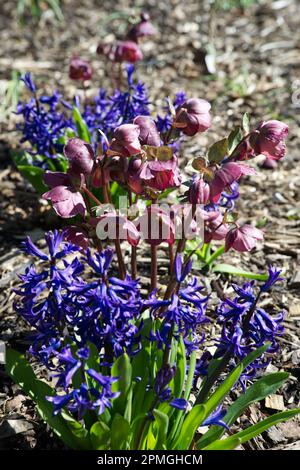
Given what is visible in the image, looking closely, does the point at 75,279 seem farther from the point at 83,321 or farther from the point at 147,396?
the point at 147,396

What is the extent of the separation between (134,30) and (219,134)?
95 centimetres

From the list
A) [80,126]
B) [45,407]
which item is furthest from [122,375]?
[80,126]

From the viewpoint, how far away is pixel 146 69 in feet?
16.5

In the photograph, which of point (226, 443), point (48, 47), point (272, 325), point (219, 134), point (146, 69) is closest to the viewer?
point (226, 443)

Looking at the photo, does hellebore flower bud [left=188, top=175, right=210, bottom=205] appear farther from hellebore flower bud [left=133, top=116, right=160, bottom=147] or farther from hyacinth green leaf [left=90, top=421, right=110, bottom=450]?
hyacinth green leaf [left=90, top=421, right=110, bottom=450]

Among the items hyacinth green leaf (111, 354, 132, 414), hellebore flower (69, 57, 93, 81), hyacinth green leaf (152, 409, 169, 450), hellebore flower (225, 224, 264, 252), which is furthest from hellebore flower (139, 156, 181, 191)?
hellebore flower (69, 57, 93, 81)

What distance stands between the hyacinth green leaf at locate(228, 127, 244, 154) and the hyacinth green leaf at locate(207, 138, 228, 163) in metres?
0.07

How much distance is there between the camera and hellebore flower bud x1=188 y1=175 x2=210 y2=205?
5.90 ft

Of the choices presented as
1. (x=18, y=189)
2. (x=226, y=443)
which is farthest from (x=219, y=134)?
(x=226, y=443)

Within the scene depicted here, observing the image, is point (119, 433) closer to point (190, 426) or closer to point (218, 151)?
point (190, 426)

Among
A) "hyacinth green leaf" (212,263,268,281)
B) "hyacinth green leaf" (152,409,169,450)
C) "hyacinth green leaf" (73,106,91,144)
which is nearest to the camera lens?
"hyacinth green leaf" (152,409,169,450)

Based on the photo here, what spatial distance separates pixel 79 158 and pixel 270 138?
1.78 ft

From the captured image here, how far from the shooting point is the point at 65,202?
185cm
